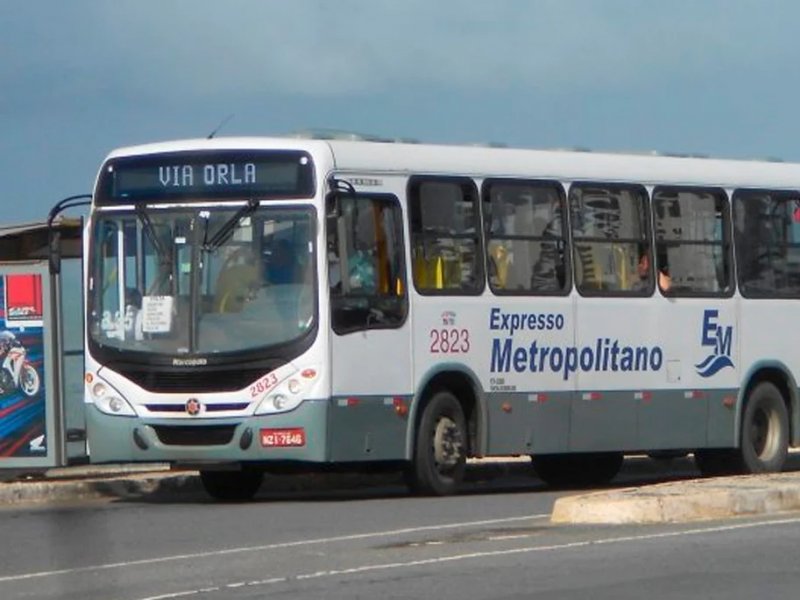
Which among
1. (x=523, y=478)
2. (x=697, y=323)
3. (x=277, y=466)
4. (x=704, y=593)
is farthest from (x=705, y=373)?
(x=704, y=593)

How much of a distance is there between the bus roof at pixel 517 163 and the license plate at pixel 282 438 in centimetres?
237

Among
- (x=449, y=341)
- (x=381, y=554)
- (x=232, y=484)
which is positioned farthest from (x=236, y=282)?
(x=381, y=554)

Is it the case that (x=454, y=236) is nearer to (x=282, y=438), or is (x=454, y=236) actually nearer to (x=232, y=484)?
(x=282, y=438)

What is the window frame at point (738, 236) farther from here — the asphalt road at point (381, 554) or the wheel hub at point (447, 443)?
the asphalt road at point (381, 554)

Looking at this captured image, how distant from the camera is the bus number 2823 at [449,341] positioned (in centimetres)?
2089

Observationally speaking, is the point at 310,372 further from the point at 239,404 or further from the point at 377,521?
the point at 377,521

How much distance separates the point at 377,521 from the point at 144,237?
13.1 ft

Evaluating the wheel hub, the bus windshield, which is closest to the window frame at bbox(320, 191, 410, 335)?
the bus windshield

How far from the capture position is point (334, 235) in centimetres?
1986

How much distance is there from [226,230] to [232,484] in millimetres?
2934

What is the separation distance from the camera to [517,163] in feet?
72.6

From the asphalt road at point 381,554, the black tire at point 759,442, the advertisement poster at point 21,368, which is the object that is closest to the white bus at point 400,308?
the black tire at point 759,442

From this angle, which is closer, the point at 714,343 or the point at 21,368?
the point at 21,368

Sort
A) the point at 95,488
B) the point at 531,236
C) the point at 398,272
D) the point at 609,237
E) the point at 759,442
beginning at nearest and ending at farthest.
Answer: the point at 398,272
the point at 531,236
the point at 95,488
the point at 609,237
the point at 759,442
